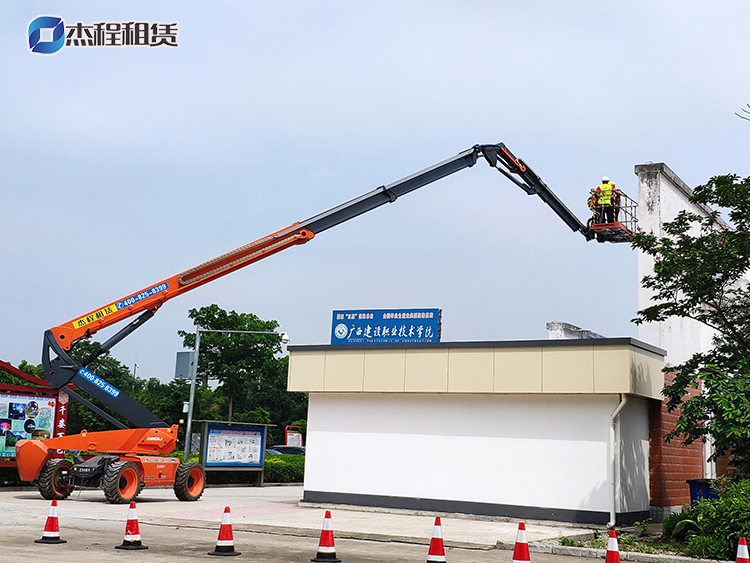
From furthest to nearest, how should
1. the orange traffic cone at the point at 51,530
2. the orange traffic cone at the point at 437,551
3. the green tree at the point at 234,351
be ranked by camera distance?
1. the green tree at the point at 234,351
2. the orange traffic cone at the point at 51,530
3. the orange traffic cone at the point at 437,551

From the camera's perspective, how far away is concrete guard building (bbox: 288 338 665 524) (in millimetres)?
18844

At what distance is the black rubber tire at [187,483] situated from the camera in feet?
73.7

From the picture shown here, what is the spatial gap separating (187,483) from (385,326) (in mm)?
6743

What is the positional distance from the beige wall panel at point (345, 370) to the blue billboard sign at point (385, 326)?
996 millimetres

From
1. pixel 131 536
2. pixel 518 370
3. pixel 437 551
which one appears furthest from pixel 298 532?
pixel 518 370

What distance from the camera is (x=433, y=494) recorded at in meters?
20.4

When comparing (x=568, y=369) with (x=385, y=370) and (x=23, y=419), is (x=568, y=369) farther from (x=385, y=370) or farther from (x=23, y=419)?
(x=23, y=419)

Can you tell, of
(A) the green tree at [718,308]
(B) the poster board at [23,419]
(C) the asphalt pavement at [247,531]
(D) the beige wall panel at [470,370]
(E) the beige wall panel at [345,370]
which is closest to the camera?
(C) the asphalt pavement at [247,531]

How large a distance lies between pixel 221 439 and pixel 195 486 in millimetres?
6250

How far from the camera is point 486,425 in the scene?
20.2 meters

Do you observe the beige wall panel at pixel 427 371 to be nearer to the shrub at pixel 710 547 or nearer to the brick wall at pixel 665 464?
the brick wall at pixel 665 464

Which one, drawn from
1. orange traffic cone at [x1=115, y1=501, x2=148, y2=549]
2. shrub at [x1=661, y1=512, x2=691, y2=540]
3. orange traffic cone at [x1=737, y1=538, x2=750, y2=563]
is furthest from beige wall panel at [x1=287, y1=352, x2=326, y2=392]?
orange traffic cone at [x1=737, y1=538, x2=750, y2=563]

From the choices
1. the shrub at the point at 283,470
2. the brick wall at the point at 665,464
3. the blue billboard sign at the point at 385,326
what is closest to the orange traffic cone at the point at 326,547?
the blue billboard sign at the point at 385,326

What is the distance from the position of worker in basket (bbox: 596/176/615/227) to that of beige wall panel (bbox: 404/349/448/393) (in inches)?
291
